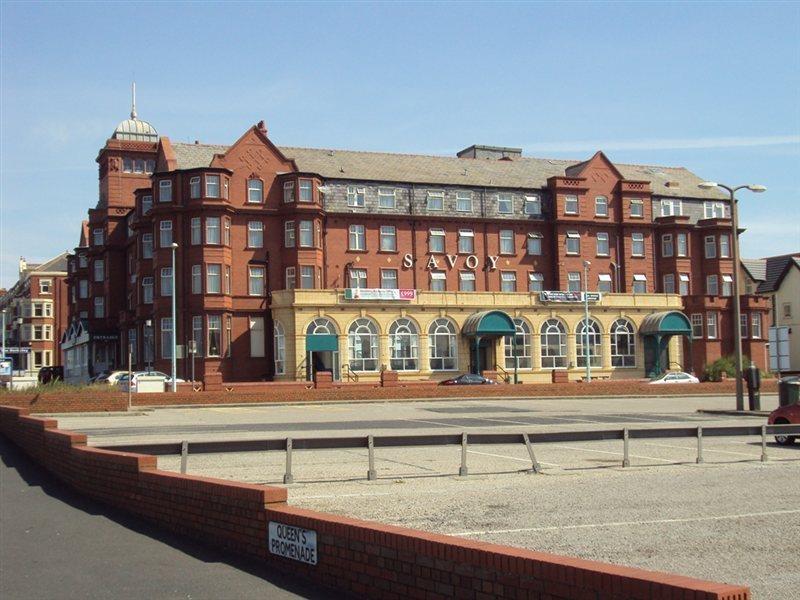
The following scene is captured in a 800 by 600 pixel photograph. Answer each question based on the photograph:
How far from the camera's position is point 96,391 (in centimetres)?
3797

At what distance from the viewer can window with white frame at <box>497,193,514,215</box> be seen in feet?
219

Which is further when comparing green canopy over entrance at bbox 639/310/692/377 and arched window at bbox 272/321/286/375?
green canopy over entrance at bbox 639/310/692/377

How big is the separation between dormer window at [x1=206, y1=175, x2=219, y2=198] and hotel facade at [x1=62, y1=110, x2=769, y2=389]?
0.83 feet

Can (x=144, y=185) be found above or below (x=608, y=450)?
above

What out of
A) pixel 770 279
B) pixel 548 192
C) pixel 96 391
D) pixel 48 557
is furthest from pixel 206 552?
pixel 770 279

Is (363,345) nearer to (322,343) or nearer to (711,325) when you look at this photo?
(322,343)

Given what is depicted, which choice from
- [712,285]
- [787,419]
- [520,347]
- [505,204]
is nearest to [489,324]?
[520,347]

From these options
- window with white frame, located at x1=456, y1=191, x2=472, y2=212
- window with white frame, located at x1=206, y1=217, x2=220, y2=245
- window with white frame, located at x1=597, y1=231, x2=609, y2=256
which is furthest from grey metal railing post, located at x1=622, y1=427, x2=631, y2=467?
window with white frame, located at x1=597, y1=231, x2=609, y2=256

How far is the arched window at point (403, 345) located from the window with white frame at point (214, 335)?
1039cm

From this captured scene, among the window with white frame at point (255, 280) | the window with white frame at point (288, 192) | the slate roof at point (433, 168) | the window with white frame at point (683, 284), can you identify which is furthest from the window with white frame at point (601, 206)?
the window with white frame at point (255, 280)

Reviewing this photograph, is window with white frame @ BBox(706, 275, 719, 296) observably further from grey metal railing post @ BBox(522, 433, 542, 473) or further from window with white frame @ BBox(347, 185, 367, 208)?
grey metal railing post @ BBox(522, 433, 542, 473)

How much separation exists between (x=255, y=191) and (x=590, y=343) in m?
24.4

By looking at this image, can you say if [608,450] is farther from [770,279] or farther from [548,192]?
[770,279]

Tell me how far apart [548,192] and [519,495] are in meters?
56.1
